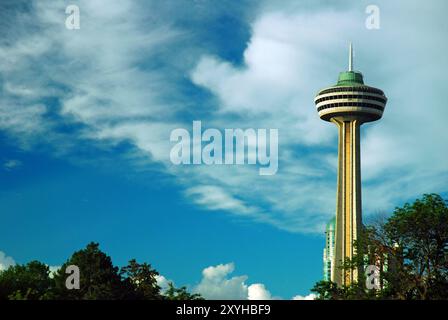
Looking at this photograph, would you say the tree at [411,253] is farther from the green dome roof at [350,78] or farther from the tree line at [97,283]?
the green dome roof at [350,78]

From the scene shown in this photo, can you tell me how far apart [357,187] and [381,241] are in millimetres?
94318

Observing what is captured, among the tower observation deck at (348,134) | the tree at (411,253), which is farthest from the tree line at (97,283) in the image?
the tower observation deck at (348,134)

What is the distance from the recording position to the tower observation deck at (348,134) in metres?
186

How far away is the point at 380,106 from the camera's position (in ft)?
630

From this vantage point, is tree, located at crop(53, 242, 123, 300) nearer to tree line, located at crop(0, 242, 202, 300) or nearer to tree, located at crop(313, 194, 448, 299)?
tree line, located at crop(0, 242, 202, 300)

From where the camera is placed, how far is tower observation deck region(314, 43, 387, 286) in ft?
609

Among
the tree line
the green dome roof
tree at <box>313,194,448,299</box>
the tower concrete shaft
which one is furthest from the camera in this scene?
the green dome roof

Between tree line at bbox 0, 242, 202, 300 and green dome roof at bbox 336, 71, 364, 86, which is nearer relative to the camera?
tree line at bbox 0, 242, 202, 300

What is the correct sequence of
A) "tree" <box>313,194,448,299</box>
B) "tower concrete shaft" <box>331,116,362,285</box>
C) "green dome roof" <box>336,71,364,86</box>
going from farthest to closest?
"green dome roof" <box>336,71,364,86</box> → "tower concrete shaft" <box>331,116,362,285</box> → "tree" <box>313,194,448,299</box>

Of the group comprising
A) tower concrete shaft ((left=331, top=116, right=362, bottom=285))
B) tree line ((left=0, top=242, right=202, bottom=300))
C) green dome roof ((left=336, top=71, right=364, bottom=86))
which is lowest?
tree line ((left=0, top=242, right=202, bottom=300))

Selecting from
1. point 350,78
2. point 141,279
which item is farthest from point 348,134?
point 141,279

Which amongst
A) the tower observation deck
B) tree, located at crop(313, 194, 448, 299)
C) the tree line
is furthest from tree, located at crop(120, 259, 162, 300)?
the tower observation deck

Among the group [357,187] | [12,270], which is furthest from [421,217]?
[357,187]
